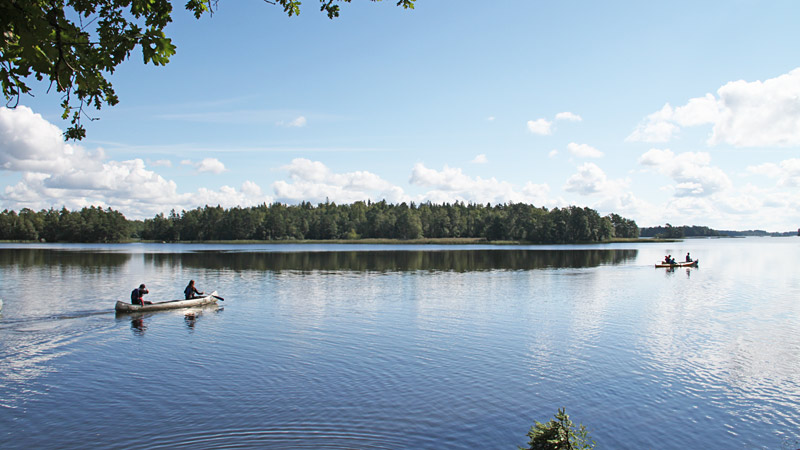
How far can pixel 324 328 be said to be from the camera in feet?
95.0

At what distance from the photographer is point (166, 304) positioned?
117 feet

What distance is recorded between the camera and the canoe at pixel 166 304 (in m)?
33.4

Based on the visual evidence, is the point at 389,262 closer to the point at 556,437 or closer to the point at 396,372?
the point at 396,372

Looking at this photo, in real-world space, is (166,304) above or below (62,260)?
below

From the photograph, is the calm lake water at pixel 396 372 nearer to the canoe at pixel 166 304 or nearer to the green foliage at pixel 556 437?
the canoe at pixel 166 304

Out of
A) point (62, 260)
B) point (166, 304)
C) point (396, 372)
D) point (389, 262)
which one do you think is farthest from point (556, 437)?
point (62, 260)

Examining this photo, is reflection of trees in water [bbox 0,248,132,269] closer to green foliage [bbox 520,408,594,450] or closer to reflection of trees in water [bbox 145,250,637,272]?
reflection of trees in water [bbox 145,250,637,272]

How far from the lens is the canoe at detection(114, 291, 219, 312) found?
33.4m

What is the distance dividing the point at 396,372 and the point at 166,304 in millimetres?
22229

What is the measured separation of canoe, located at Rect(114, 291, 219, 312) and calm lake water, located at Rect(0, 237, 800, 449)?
120cm

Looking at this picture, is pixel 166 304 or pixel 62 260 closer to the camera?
pixel 166 304

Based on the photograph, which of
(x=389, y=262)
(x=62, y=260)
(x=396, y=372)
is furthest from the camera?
(x=389, y=262)

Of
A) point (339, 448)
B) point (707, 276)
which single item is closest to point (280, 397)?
point (339, 448)

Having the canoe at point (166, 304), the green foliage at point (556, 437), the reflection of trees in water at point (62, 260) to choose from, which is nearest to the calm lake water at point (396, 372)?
the canoe at point (166, 304)
